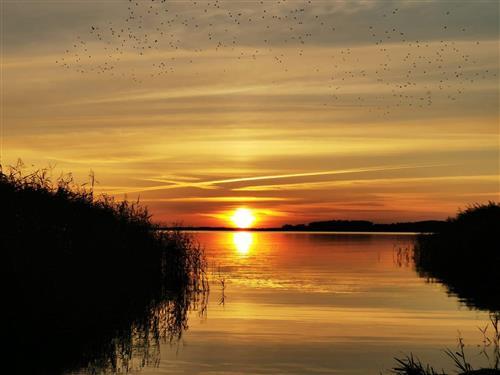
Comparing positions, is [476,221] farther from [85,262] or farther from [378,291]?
[85,262]

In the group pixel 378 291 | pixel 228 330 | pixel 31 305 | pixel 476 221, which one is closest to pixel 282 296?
pixel 378 291

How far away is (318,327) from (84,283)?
263 inches

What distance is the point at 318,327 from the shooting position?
2248cm

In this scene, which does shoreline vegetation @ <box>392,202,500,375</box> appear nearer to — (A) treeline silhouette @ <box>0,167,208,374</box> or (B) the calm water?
(B) the calm water

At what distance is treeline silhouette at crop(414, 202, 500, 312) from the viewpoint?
35191 mm

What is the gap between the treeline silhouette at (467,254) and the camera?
35.2 m

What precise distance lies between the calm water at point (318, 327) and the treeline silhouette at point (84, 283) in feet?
3.59

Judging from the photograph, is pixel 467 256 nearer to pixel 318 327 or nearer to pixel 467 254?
pixel 467 254

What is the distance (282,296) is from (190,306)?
4.56 meters

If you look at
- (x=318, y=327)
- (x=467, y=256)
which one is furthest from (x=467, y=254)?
(x=318, y=327)

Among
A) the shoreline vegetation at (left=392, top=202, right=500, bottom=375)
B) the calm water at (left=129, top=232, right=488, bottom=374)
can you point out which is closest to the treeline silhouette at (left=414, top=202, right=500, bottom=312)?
the shoreline vegetation at (left=392, top=202, right=500, bottom=375)

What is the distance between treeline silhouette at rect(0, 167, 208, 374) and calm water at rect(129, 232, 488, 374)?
110 cm

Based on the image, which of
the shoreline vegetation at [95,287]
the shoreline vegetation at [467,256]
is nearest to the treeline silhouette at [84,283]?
the shoreline vegetation at [95,287]

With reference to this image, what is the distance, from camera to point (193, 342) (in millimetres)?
20125
